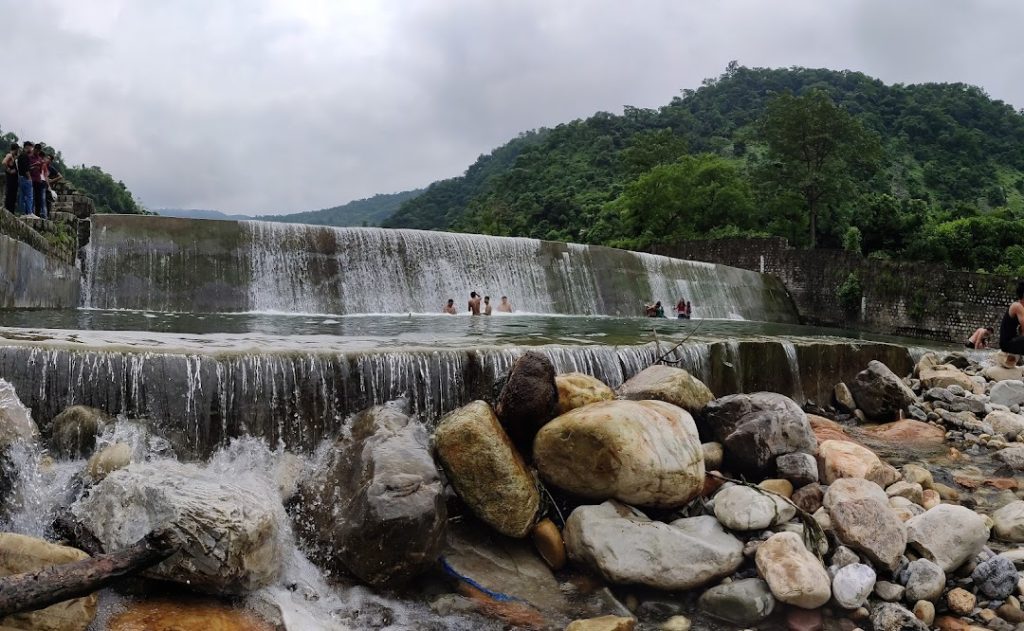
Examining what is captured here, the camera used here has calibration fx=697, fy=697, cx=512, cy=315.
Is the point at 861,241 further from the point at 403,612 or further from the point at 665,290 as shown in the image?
the point at 403,612

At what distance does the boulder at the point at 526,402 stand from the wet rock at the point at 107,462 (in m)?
2.80

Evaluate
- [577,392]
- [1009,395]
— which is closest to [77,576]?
[577,392]

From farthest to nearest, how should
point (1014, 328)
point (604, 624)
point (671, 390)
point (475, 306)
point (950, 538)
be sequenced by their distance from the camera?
point (475, 306), point (1014, 328), point (671, 390), point (950, 538), point (604, 624)

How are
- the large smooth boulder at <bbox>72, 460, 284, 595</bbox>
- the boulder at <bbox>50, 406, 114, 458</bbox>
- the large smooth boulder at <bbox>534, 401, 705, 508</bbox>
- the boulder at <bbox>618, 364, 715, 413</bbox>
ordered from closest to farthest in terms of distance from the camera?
the large smooth boulder at <bbox>72, 460, 284, 595</bbox>, the large smooth boulder at <bbox>534, 401, 705, 508</bbox>, the boulder at <bbox>50, 406, 114, 458</bbox>, the boulder at <bbox>618, 364, 715, 413</bbox>

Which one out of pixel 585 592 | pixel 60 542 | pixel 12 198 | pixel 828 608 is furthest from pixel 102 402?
pixel 12 198

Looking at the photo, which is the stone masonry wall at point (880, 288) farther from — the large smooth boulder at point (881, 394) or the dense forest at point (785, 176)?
the large smooth boulder at point (881, 394)

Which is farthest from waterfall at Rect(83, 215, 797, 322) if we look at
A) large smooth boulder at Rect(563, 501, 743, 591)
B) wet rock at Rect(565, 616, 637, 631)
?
wet rock at Rect(565, 616, 637, 631)

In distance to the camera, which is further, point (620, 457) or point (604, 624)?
point (620, 457)

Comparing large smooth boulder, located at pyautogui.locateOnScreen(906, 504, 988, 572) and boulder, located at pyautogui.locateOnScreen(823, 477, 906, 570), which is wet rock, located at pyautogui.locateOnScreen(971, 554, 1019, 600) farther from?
boulder, located at pyautogui.locateOnScreen(823, 477, 906, 570)

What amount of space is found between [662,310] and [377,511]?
16.2 m

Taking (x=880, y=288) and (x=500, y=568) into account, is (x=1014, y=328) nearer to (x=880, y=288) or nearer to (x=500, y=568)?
(x=500, y=568)

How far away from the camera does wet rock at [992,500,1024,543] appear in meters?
5.30

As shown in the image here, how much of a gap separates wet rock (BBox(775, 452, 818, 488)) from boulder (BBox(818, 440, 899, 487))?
0.81 ft

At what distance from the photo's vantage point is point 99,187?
51.8 meters
